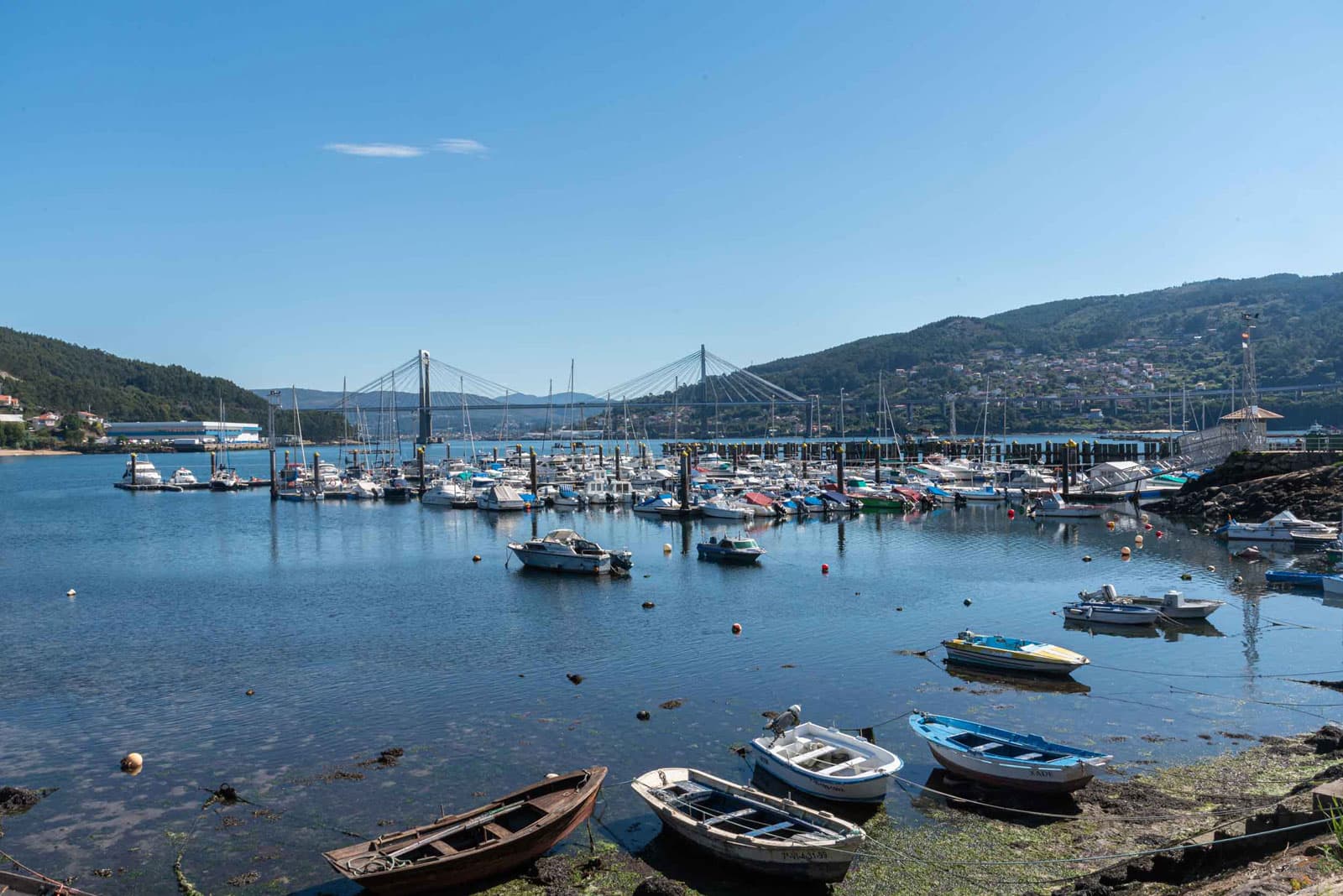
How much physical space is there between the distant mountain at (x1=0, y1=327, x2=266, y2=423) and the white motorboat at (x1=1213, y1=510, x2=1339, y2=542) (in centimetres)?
17424

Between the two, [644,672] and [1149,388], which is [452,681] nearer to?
[644,672]

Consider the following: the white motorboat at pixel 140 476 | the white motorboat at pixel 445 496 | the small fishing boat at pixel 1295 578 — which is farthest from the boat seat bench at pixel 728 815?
the white motorboat at pixel 140 476

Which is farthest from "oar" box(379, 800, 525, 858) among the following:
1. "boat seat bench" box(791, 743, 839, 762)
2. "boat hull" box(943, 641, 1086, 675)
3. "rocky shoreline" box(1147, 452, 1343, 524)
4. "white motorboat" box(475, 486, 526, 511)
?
"white motorboat" box(475, 486, 526, 511)

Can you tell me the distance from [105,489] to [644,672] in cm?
7819

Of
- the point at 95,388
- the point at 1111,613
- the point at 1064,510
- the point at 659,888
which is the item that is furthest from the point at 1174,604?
the point at 95,388

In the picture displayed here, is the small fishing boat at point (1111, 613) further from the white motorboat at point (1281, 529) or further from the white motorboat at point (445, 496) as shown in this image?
the white motorboat at point (445, 496)

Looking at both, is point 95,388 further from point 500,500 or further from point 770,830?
point 770,830

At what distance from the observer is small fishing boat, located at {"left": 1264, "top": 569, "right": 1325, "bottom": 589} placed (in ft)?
99.6

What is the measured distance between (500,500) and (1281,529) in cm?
4188

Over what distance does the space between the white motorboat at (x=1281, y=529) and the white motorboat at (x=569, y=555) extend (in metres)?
26.5

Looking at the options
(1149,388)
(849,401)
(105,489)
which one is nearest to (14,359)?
(105,489)

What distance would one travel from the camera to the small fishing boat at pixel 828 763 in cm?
1345

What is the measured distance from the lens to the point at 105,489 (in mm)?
82438

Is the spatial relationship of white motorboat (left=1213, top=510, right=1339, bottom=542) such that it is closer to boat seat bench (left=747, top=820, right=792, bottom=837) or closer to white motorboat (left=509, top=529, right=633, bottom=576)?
white motorboat (left=509, top=529, right=633, bottom=576)
